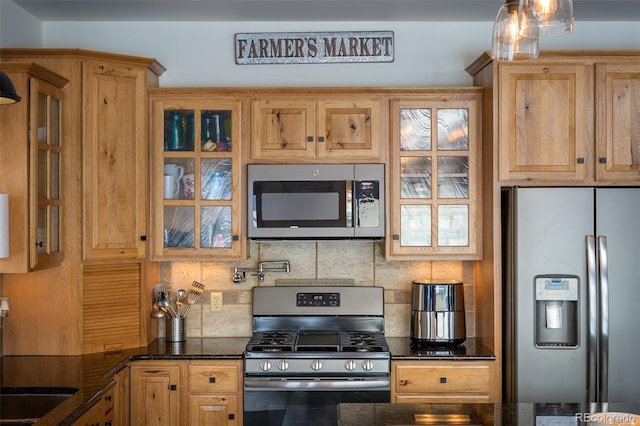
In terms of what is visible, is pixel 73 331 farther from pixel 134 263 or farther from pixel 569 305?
pixel 569 305

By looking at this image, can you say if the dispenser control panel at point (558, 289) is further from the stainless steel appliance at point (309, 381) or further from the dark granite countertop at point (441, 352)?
the stainless steel appliance at point (309, 381)

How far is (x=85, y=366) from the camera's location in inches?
124

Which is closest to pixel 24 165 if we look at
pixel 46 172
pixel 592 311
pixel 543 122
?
pixel 46 172

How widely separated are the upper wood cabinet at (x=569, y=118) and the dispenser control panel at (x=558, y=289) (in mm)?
504

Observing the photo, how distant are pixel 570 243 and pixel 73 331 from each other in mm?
2561

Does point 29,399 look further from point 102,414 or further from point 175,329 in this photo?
point 175,329

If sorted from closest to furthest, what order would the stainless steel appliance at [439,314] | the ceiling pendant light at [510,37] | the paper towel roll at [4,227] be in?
the ceiling pendant light at [510,37] < the paper towel roll at [4,227] < the stainless steel appliance at [439,314]

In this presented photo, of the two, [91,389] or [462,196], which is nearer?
[91,389]

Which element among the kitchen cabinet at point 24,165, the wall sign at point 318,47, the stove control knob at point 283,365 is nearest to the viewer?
the kitchen cabinet at point 24,165

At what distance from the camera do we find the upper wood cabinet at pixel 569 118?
3.39 meters

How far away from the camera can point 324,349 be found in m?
3.42

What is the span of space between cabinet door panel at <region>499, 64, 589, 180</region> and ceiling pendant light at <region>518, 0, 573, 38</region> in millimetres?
1742

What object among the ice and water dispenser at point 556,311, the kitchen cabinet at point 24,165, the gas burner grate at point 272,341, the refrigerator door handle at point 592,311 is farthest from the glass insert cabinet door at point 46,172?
the refrigerator door handle at point 592,311

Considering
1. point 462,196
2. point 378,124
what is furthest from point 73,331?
point 462,196
